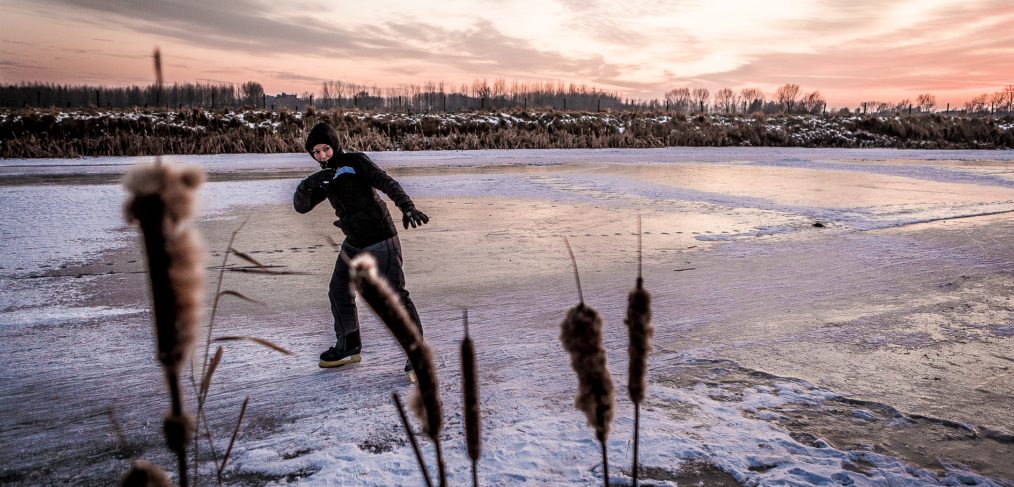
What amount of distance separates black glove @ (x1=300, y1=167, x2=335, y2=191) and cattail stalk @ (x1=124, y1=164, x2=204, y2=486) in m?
3.45

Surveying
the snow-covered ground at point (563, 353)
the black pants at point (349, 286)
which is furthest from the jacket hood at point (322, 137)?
the snow-covered ground at point (563, 353)

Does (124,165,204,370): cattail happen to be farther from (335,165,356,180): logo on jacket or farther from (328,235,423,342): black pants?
(335,165,356,180): logo on jacket

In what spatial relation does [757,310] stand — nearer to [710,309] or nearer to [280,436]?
[710,309]

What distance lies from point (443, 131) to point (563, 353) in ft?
79.9

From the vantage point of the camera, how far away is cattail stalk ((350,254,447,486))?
650 mm

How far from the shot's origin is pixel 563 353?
13.0ft

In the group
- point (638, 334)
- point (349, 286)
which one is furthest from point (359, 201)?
point (638, 334)

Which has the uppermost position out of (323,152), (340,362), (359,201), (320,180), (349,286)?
(323,152)

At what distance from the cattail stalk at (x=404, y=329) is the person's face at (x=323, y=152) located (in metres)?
3.48

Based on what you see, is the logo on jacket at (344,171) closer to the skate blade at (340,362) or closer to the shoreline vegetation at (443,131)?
the skate blade at (340,362)

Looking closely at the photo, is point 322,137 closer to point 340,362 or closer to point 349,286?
point 349,286

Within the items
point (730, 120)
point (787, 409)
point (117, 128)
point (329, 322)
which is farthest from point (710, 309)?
point (730, 120)

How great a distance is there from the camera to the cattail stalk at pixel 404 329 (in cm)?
65

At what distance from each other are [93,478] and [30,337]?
87.6 inches
